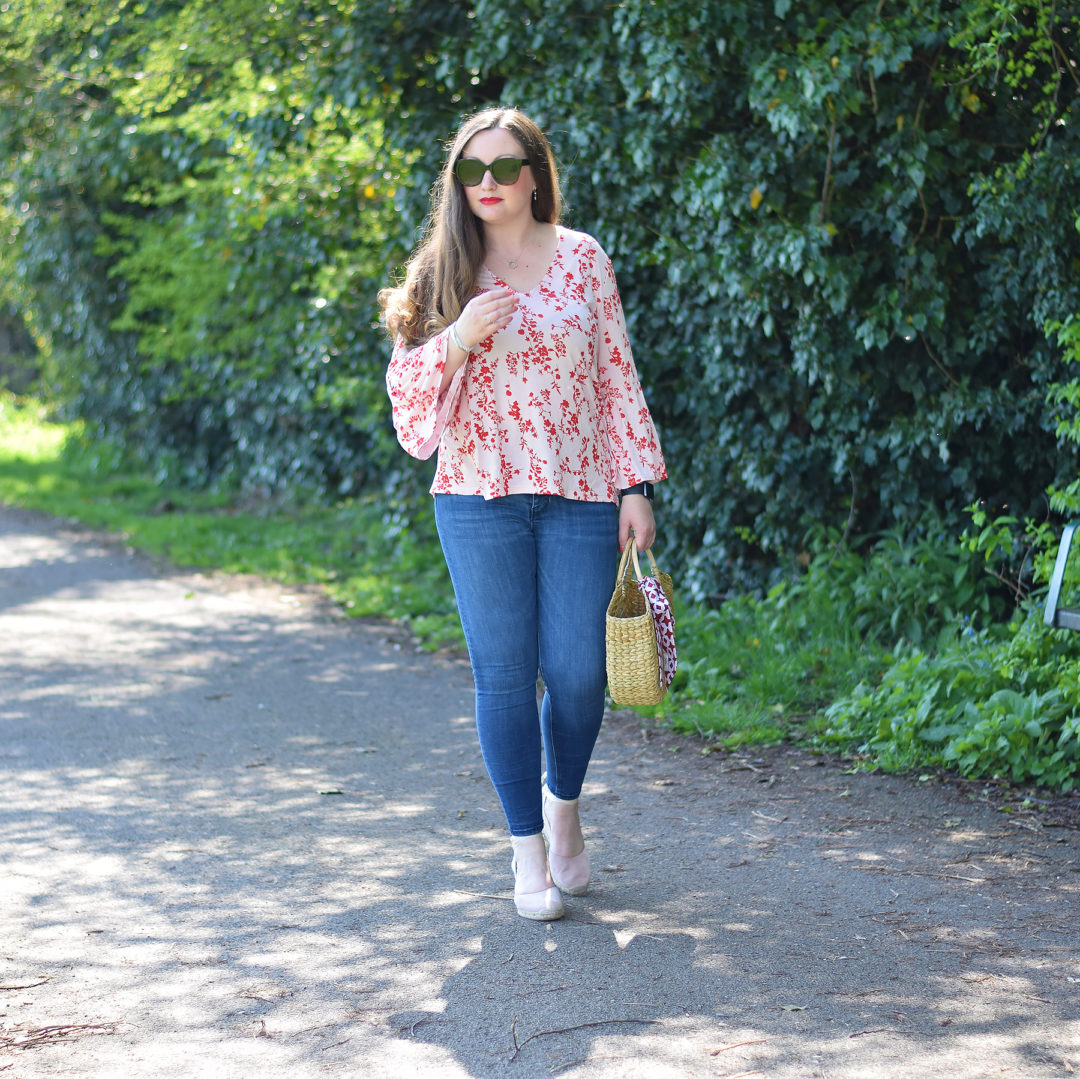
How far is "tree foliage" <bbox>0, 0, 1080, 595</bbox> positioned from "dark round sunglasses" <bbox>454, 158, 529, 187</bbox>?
7.79 feet

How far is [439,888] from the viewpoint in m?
3.65

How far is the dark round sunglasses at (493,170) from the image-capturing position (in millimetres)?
3291

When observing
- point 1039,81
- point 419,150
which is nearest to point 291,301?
point 419,150

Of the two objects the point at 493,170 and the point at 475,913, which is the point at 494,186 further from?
the point at 475,913

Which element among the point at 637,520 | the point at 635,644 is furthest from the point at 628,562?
the point at 635,644

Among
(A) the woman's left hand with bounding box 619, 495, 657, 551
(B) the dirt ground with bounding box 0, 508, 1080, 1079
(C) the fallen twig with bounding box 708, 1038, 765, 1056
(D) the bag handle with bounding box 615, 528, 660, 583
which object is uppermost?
(A) the woman's left hand with bounding box 619, 495, 657, 551

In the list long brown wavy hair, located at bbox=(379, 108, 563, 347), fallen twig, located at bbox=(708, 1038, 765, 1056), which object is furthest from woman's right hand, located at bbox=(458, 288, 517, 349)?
fallen twig, located at bbox=(708, 1038, 765, 1056)

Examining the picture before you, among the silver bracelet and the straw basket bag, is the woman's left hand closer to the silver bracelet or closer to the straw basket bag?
the straw basket bag

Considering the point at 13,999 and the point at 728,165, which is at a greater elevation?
the point at 728,165

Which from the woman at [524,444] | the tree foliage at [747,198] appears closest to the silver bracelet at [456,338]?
the woman at [524,444]

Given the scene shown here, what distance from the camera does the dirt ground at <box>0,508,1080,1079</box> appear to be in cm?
272

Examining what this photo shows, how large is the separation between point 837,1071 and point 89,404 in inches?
586

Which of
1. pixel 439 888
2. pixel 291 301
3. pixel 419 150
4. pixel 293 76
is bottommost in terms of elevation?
pixel 439 888

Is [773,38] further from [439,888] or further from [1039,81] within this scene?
[439,888]
